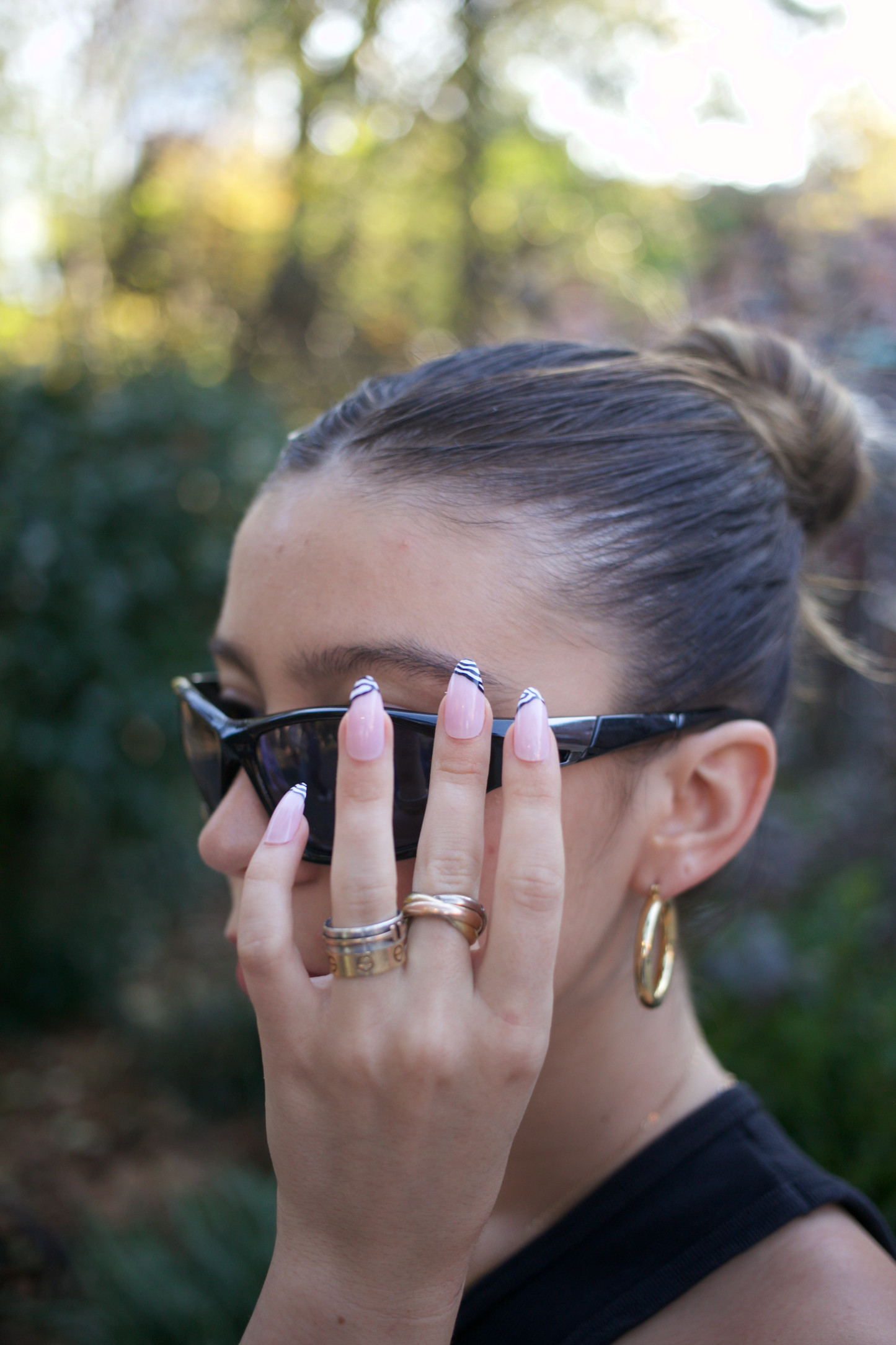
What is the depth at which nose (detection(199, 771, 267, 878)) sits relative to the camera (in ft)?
4.94

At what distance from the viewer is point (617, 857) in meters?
1.52

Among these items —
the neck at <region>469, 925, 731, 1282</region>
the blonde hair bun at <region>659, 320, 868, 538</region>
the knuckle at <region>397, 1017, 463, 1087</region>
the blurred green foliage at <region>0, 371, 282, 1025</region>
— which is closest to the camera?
the knuckle at <region>397, 1017, 463, 1087</region>

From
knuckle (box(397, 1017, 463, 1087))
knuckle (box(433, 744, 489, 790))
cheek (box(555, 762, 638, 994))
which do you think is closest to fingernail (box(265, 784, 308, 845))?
knuckle (box(433, 744, 489, 790))

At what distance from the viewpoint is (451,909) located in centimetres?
118

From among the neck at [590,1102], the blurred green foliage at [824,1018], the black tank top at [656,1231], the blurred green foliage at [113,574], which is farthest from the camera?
the blurred green foliage at [113,574]

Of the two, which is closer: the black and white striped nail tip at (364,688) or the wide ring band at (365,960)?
the wide ring band at (365,960)

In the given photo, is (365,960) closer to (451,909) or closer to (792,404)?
(451,909)

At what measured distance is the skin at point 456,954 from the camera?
114 cm

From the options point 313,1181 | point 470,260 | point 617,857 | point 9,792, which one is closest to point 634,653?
point 617,857

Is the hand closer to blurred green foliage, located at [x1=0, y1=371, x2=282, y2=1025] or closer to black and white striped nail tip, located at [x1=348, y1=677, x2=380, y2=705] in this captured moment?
black and white striped nail tip, located at [x1=348, y1=677, x2=380, y2=705]

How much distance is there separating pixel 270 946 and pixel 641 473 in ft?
3.36

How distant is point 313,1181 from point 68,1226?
11.2 ft

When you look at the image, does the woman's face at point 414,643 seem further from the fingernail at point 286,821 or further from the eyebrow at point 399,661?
the fingernail at point 286,821

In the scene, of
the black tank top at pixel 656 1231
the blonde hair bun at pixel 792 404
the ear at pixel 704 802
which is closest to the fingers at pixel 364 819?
the ear at pixel 704 802
